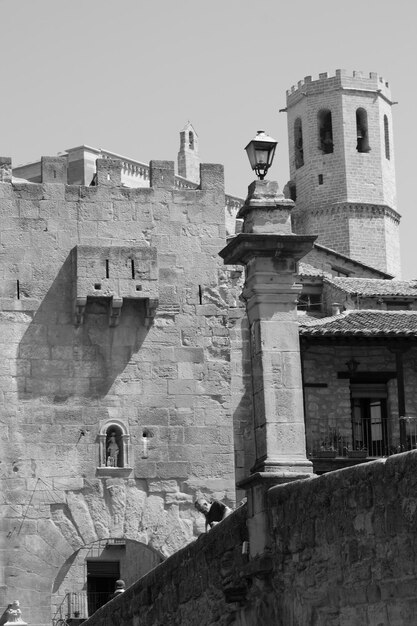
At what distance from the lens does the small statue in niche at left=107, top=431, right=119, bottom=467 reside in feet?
93.0

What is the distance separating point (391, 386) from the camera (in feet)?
123

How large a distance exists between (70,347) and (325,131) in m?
65.2

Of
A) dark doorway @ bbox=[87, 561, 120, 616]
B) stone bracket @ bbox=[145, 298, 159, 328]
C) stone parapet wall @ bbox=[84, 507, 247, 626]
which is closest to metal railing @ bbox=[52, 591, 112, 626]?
dark doorway @ bbox=[87, 561, 120, 616]

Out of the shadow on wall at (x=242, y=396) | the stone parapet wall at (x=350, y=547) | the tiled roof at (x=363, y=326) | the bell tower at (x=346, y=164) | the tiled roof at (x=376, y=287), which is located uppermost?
the bell tower at (x=346, y=164)

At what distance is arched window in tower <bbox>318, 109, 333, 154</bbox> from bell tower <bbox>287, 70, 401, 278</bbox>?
0.4 inches

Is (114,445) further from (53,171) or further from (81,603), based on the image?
(81,603)

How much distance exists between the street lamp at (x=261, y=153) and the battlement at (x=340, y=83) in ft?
243

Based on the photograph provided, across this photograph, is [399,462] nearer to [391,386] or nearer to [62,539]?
[62,539]

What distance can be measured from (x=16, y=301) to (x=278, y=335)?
1104 cm

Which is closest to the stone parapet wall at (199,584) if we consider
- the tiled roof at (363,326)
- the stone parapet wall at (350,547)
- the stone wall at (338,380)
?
the stone parapet wall at (350,547)

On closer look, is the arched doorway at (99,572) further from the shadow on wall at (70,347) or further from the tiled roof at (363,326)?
the shadow on wall at (70,347)

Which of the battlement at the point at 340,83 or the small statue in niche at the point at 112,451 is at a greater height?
the battlement at the point at 340,83

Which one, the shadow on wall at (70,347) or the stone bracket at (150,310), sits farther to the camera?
the stone bracket at (150,310)

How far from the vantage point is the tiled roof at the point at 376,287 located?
47.7m
